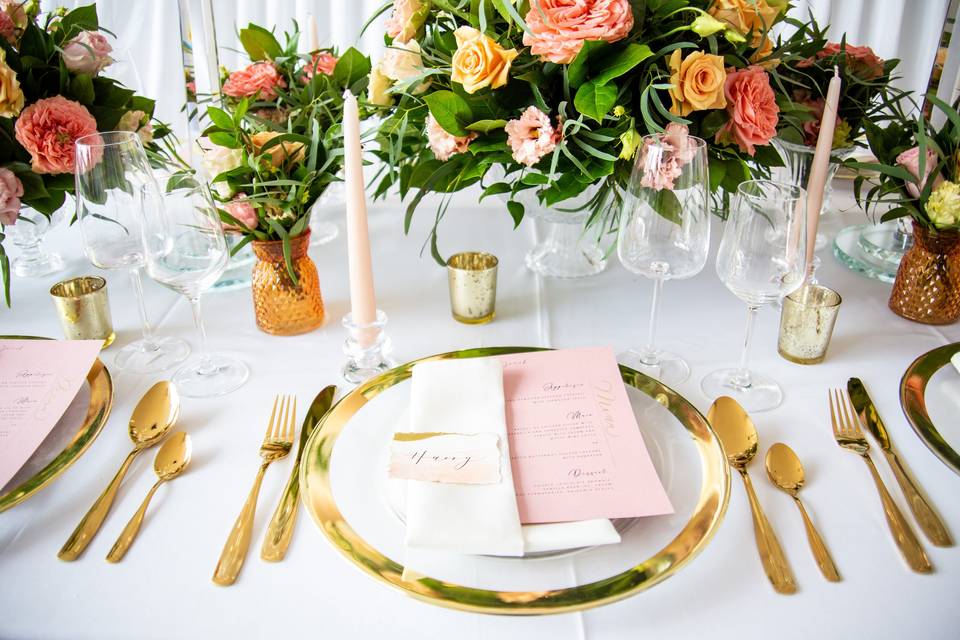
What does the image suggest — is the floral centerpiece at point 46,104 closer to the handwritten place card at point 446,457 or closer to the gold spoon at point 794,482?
the handwritten place card at point 446,457

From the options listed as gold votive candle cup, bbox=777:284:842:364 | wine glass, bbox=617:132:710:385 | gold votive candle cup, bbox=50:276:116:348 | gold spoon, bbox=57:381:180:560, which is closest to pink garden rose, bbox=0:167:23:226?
gold votive candle cup, bbox=50:276:116:348

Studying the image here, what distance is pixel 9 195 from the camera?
0.97 meters

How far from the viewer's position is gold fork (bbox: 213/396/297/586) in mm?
620

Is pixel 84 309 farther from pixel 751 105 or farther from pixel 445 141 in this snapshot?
pixel 751 105

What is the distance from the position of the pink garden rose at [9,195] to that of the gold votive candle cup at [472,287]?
603 millimetres

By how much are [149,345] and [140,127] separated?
35cm

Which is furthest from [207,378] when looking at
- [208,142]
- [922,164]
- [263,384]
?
[922,164]

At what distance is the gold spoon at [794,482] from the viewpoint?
0.62 meters

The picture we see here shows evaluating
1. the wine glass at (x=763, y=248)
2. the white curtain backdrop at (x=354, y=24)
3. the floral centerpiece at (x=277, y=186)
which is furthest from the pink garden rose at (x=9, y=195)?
the white curtain backdrop at (x=354, y=24)

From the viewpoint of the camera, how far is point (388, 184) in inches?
42.6

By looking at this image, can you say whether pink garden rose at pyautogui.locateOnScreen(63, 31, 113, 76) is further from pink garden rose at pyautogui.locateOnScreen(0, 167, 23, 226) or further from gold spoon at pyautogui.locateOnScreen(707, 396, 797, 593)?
gold spoon at pyautogui.locateOnScreen(707, 396, 797, 593)

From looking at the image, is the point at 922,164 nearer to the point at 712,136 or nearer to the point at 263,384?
the point at 712,136

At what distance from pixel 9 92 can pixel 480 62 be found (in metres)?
0.61

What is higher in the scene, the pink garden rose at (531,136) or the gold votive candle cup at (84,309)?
the pink garden rose at (531,136)
